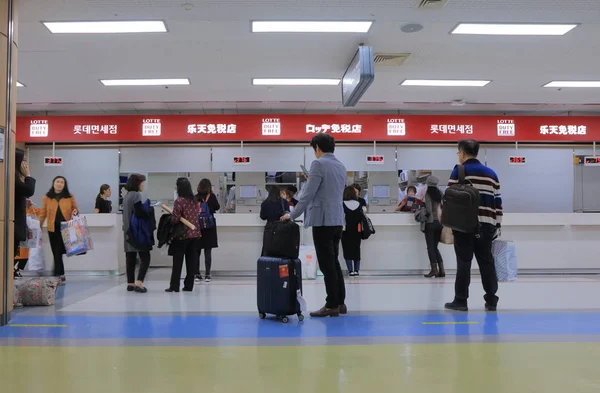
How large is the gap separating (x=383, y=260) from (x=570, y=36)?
3.95 metres

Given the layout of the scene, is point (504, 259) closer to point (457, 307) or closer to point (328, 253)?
point (457, 307)

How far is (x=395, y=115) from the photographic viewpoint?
9297 millimetres

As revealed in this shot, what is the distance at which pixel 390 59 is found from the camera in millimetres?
6402

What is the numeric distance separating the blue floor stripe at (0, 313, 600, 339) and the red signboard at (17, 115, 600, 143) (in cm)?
542

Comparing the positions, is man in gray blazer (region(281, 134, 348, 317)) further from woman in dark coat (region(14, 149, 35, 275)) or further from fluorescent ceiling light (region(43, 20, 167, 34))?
fluorescent ceiling light (region(43, 20, 167, 34))

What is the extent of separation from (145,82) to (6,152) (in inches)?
157

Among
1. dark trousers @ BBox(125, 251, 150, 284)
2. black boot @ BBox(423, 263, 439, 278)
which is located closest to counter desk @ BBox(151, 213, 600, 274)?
black boot @ BBox(423, 263, 439, 278)

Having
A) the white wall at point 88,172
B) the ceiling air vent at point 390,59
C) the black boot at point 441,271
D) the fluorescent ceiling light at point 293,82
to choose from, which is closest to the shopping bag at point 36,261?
the white wall at point 88,172

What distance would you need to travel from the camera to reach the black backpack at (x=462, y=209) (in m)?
4.06

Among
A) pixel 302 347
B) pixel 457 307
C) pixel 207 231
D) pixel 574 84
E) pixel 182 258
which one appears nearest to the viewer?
pixel 302 347

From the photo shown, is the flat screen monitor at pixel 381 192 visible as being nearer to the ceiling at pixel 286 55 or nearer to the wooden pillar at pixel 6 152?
the ceiling at pixel 286 55

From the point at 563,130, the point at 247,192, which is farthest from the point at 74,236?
the point at 563,130

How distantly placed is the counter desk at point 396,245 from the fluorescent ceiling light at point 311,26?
124 inches

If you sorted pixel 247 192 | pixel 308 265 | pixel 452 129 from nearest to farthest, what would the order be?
pixel 308 265, pixel 452 129, pixel 247 192
